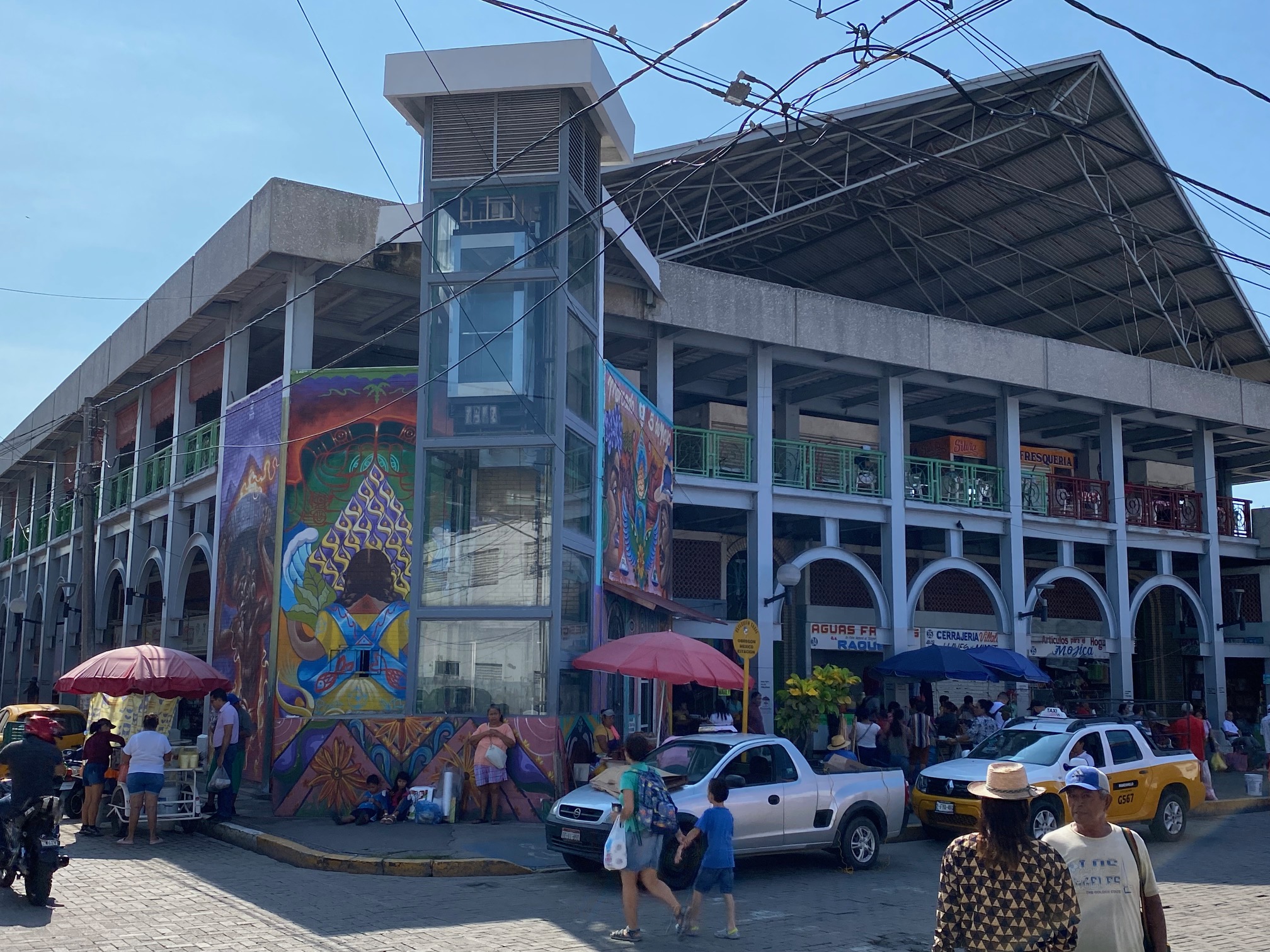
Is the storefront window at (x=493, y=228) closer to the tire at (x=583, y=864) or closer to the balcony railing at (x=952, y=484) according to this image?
the tire at (x=583, y=864)

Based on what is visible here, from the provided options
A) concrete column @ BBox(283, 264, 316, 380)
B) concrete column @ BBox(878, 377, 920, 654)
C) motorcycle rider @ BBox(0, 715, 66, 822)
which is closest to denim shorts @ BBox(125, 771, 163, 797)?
motorcycle rider @ BBox(0, 715, 66, 822)

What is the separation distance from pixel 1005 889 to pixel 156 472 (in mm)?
25292

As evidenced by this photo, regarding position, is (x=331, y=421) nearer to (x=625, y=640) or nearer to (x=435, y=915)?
(x=625, y=640)

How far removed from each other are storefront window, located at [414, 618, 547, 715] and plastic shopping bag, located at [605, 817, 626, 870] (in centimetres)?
806

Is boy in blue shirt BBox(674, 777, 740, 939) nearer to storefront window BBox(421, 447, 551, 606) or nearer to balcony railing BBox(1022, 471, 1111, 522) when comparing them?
storefront window BBox(421, 447, 551, 606)

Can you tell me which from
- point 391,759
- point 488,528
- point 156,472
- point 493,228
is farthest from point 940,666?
point 156,472

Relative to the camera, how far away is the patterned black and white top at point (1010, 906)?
4625 mm

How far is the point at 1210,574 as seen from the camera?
31.5 metres

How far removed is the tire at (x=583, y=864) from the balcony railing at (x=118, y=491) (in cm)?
1927

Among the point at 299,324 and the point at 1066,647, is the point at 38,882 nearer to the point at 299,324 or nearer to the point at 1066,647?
the point at 299,324

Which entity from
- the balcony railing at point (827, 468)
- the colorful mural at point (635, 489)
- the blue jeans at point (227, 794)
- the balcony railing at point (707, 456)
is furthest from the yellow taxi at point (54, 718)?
the balcony railing at point (827, 468)

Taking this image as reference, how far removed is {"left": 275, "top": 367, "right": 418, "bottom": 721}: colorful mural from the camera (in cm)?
1897

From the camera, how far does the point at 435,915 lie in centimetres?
1053

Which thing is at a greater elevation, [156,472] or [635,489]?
[156,472]
